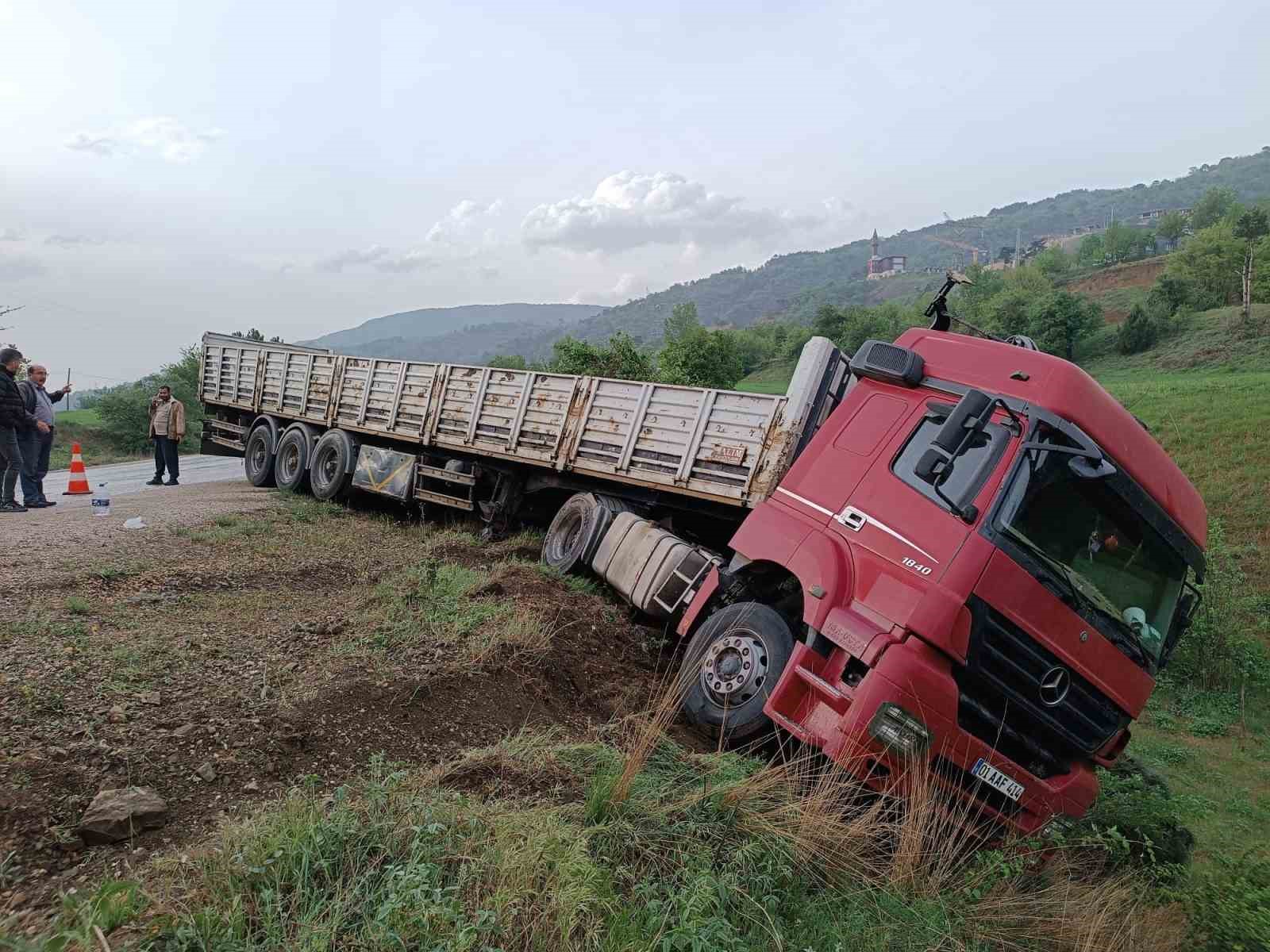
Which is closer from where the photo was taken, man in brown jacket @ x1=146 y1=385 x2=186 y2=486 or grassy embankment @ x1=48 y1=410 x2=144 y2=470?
man in brown jacket @ x1=146 y1=385 x2=186 y2=486

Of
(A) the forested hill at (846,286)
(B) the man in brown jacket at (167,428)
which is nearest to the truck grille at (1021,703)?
(B) the man in brown jacket at (167,428)

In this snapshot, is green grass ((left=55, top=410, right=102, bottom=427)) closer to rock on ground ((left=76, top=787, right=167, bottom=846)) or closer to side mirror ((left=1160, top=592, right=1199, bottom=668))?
rock on ground ((left=76, top=787, right=167, bottom=846))

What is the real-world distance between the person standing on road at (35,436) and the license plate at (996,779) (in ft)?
34.6

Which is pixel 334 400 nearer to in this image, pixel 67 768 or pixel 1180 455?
pixel 67 768

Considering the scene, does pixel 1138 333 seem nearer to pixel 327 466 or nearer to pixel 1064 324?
pixel 1064 324

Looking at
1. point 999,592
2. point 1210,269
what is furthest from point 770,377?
point 999,592

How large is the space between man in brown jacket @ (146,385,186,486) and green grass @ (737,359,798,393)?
1196 inches

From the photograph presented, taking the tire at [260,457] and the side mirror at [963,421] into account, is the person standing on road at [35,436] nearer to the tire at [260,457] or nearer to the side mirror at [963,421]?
the tire at [260,457]

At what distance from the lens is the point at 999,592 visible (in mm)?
3756

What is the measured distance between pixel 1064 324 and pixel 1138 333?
13.3 ft

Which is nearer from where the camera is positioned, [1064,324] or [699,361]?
[699,361]

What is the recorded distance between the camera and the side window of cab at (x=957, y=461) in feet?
12.9

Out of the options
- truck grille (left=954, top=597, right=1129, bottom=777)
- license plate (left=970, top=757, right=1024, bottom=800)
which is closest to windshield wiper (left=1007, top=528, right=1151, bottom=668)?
truck grille (left=954, top=597, right=1129, bottom=777)

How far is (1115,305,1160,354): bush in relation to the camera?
121 ft
